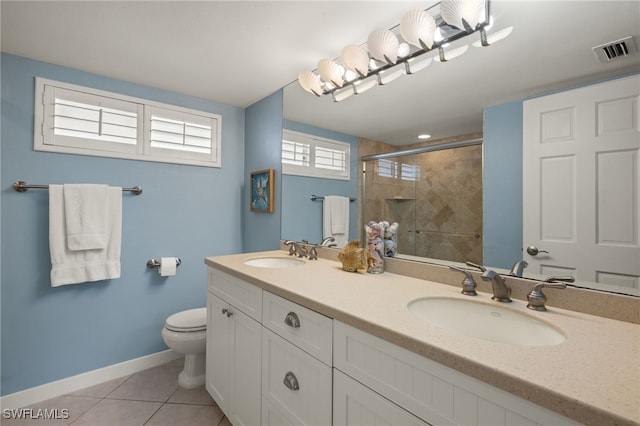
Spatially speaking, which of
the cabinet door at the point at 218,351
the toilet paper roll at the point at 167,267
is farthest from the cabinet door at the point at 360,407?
the toilet paper roll at the point at 167,267

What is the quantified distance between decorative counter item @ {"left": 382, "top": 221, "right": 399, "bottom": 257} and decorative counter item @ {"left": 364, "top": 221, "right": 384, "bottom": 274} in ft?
0.11

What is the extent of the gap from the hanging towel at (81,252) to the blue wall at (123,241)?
3.7 inches

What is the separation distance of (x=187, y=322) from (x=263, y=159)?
1.35 m

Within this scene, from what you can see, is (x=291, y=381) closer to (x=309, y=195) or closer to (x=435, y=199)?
(x=435, y=199)

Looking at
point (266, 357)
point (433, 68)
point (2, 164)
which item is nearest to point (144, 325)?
point (2, 164)

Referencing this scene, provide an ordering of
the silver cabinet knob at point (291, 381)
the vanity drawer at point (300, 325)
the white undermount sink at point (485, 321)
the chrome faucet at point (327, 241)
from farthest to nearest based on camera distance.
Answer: the chrome faucet at point (327, 241), the silver cabinet knob at point (291, 381), the vanity drawer at point (300, 325), the white undermount sink at point (485, 321)

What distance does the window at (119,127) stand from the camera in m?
1.91

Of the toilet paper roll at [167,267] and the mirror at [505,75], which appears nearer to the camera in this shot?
the mirror at [505,75]

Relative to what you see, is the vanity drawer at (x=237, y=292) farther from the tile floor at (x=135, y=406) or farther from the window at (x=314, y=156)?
the window at (x=314, y=156)

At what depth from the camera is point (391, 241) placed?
4.94 feet

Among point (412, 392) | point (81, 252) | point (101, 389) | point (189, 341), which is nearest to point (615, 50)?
point (412, 392)

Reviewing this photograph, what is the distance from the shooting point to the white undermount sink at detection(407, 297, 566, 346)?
2.84ft

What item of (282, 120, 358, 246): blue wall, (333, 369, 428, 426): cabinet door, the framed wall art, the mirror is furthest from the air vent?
the framed wall art

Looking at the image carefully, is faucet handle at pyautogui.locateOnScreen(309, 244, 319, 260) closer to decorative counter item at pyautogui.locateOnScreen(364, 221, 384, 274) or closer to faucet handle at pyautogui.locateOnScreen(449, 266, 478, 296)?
decorative counter item at pyautogui.locateOnScreen(364, 221, 384, 274)
